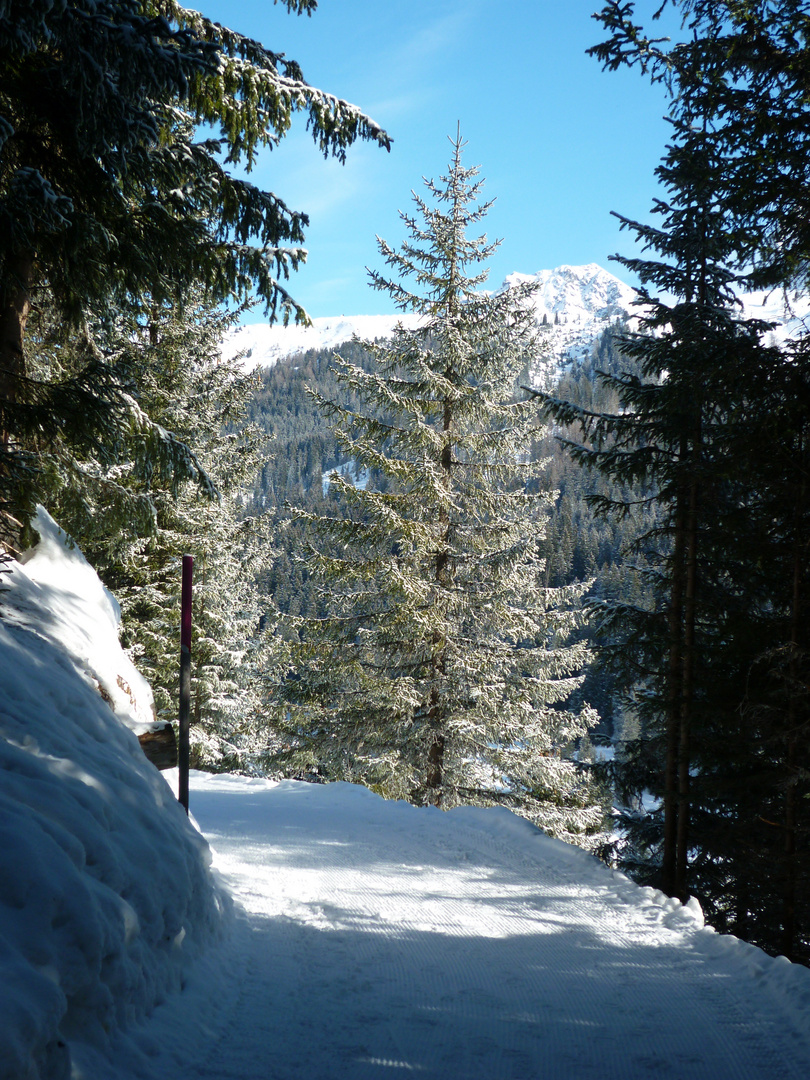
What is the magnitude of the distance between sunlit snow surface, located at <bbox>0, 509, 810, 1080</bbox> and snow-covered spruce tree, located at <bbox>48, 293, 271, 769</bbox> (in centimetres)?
908

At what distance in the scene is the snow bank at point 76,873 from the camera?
2225 millimetres

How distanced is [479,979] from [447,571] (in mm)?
9393

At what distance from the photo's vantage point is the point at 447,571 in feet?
42.7

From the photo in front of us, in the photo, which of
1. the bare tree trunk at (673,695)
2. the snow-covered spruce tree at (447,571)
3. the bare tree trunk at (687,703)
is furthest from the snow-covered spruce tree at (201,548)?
the bare tree trunk at (687,703)

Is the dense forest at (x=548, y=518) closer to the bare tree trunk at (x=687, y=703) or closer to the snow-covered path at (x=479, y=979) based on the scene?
the bare tree trunk at (x=687, y=703)

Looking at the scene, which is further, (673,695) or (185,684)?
(673,695)

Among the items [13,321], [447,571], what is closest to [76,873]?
[13,321]

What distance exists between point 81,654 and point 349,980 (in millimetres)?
3899

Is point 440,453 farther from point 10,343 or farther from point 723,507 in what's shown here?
point 10,343

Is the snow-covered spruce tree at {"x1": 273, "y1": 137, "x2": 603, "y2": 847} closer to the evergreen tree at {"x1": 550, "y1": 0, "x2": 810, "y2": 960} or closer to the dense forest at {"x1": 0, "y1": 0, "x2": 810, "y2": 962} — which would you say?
the dense forest at {"x1": 0, "y1": 0, "x2": 810, "y2": 962}

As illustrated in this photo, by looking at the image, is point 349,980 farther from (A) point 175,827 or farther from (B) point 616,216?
(B) point 616,216

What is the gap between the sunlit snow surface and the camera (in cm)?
252

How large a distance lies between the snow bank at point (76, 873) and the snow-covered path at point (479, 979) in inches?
15.7

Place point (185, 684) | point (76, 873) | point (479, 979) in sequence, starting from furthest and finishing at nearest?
point (185, 684) → point (479, 979) → point (76, 873)
